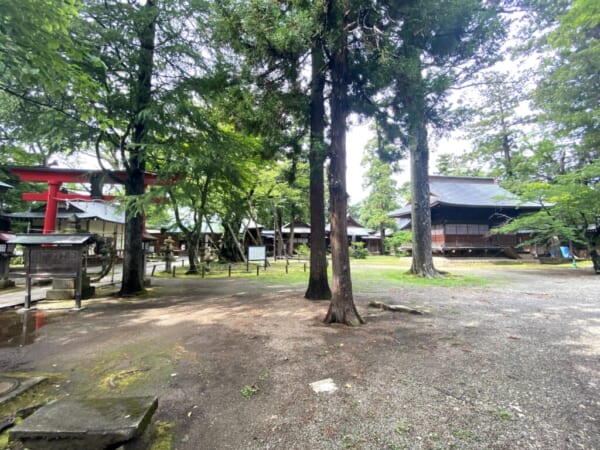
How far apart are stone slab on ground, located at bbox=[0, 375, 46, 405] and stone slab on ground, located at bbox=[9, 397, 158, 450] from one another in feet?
3.12

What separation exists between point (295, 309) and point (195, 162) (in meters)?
4.20

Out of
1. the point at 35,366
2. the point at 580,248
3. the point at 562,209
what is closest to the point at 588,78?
the point at 562,209

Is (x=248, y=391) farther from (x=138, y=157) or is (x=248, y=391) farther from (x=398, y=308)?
(x=138, y=157)

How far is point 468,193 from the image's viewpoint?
22.5m

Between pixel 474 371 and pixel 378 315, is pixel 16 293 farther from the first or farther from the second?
pixel 474 371

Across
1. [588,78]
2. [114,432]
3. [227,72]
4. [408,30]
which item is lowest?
[114,432]

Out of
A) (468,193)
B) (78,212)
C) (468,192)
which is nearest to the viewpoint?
(78,212)

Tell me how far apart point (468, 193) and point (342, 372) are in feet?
77.5

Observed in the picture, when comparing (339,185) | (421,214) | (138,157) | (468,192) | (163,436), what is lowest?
(163,436)

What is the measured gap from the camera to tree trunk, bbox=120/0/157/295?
7.09 metres

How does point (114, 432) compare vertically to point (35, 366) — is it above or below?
above

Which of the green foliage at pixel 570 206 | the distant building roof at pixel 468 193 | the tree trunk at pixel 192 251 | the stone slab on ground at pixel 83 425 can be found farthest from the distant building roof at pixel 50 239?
the distant building roof at pixel 468 193

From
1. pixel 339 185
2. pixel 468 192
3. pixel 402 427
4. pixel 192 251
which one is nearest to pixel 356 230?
pixel 468 192

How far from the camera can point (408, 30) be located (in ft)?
17.3
